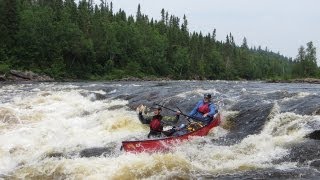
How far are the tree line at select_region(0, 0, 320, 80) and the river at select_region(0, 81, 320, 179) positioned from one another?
3655 centimetres

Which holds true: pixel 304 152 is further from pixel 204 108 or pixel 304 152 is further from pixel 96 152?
pixel 96 152

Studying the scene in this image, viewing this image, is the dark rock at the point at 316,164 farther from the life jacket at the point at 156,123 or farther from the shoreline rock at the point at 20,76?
the shoreline rock at the point at 20,76

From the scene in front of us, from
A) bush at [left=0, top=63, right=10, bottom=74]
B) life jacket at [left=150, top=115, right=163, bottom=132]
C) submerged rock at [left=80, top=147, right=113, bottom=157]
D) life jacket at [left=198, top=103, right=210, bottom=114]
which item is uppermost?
bush at [left=0, top=63, right=10, bottom=74]

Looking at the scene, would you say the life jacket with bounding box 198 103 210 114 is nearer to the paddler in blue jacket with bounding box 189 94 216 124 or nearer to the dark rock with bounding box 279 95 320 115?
the paddler in blue jacket with bounding box 189 94 216 124

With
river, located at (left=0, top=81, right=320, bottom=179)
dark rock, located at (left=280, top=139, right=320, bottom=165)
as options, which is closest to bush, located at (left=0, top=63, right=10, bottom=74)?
river, located at (left=0, top=81, right=320, bottom=179)

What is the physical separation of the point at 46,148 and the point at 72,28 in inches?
2202

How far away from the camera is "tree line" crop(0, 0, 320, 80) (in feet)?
206

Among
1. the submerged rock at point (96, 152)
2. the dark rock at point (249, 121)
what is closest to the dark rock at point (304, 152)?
the dark rock at point (249, 121)

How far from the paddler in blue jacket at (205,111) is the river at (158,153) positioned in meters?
0.62

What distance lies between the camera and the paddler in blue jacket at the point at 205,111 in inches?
688

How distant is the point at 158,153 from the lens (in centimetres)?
1318

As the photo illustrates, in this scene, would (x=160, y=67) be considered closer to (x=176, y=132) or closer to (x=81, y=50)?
(x=81, y=50)

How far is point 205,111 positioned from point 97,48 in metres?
59.6

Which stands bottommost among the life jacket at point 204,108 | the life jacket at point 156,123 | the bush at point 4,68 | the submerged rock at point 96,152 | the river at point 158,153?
the submerged rock at point 96,152
